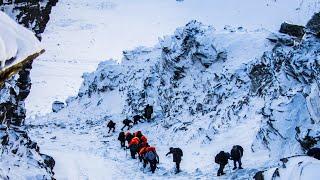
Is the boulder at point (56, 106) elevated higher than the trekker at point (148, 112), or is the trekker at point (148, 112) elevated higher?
the boulder at point (56, 106)

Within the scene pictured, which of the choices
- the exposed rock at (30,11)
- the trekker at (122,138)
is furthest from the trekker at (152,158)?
the exposed rock at (30,11)

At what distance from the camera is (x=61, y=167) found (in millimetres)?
16656

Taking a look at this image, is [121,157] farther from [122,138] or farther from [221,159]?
[221,159]

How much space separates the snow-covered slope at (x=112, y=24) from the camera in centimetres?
4406

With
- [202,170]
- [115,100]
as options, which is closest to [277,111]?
[202,170]

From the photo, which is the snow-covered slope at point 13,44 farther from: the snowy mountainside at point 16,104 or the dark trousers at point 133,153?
the dark trousers at point 133,153

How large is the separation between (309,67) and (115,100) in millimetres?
22714

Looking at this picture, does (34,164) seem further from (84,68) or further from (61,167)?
(84,68)

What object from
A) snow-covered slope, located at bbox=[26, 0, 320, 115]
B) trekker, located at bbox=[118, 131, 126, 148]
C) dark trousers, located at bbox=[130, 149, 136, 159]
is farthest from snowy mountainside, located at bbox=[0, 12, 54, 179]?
snow-covered slope, located at bbox=[26, 0, 320, 115]

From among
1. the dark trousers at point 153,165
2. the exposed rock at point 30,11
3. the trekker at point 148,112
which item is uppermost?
the exposed rock at point 30,11

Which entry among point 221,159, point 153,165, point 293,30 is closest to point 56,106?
point 293,30

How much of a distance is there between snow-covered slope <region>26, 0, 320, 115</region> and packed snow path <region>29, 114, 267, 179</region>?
17125 millimetres

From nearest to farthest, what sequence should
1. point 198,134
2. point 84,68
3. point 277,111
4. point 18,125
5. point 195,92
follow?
point 18,125 < point 277,111 < point 198,134 < point 195,92 < point 84,68

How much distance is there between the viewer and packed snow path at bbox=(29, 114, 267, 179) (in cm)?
1688
